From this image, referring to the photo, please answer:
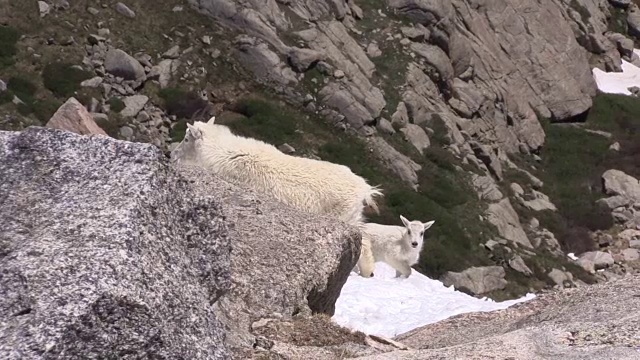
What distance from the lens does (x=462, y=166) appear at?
46.4 metres

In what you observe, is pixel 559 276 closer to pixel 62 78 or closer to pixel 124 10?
pixel 62 78

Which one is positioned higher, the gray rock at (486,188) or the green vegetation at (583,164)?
the gray rock at (486,188)

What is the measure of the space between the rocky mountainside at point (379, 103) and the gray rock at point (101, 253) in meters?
24.8

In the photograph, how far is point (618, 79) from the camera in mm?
70000

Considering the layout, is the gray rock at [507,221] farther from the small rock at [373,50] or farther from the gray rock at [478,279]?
the small rock at [373,50]

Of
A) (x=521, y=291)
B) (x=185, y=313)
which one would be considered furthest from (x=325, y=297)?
(x=521, y=291)

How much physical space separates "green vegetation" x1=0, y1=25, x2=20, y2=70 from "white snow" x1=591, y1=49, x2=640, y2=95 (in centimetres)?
4427

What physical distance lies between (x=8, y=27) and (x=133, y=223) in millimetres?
35330

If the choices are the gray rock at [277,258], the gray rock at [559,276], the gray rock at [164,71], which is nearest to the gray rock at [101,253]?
the gray rock at [277,258]

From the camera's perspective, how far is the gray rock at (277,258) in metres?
10.1

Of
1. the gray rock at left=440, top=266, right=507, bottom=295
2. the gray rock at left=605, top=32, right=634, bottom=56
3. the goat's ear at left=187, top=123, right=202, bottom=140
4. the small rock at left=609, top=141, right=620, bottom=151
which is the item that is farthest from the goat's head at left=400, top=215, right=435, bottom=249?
the gray rock at left=605, top=32, right=634, bottom=56

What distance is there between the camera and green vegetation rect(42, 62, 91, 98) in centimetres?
3709

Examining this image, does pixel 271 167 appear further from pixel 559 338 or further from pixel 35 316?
pixel 35 316

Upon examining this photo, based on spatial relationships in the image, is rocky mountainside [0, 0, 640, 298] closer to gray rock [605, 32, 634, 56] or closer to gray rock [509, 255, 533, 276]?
gray rock [509, 255, 533, 276]
